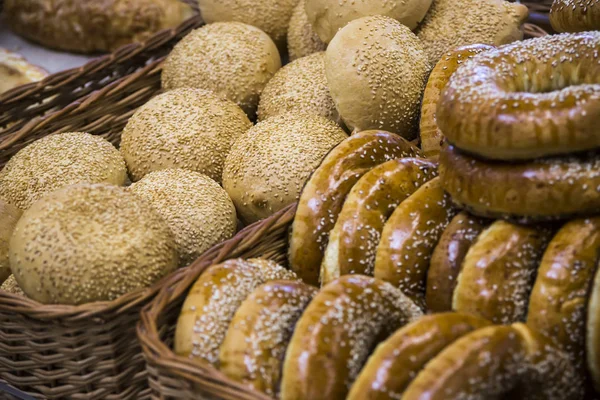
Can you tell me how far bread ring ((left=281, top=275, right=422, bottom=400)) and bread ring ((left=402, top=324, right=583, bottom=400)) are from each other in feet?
0.52

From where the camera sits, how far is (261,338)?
130 centimetres

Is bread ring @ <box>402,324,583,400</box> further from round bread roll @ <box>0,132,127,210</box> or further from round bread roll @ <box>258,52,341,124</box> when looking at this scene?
round bread roll @ <box>0,132,127,210</box>

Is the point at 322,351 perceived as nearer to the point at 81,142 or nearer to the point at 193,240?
the point at 193,240

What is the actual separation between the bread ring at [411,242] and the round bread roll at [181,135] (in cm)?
92

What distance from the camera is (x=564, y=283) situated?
1280mm

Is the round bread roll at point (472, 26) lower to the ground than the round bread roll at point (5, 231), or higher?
higher

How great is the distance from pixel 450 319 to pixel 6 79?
2638 mm

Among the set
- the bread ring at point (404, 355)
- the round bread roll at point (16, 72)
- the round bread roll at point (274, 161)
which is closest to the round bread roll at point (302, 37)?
the round bread roll at point (274, 161)

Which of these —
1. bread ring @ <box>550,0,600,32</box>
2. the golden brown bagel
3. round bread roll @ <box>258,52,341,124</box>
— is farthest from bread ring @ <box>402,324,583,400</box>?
round bread roll @ <box>258,52,341,124</box>

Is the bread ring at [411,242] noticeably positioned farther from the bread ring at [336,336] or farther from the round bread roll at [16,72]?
the round bread roll at [16,72]

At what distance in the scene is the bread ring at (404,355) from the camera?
1134mm

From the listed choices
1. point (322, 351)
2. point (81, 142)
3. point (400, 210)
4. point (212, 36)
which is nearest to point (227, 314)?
point (322, 351)

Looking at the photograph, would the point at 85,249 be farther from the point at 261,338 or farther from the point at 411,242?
the point at 411,242

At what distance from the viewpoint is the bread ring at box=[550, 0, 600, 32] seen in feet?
5.55
